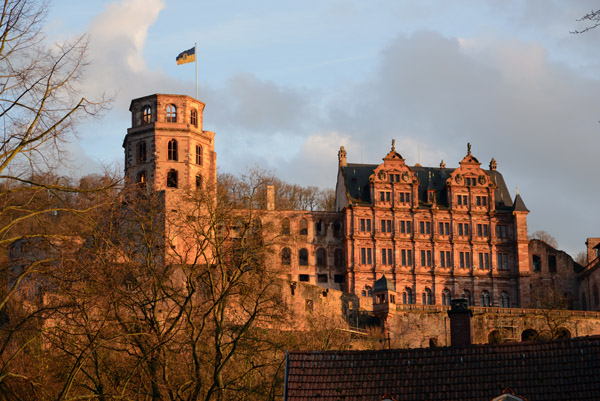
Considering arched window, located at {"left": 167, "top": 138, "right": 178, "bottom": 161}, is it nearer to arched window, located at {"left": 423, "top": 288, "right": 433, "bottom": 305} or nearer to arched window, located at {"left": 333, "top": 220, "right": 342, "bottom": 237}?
arched window, located at {"left": 333, "top": 220, "right": 342, "bottom": 237}

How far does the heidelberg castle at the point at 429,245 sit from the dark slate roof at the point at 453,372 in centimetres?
5626

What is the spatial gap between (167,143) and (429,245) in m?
26.0

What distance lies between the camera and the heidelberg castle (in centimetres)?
8856

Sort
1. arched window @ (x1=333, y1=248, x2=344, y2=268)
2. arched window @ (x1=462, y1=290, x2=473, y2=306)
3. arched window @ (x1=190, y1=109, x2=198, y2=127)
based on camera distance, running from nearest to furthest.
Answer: arched window @ (x1=190, y1=109, x2=198, y2=127)
arched window @ (x1=462, y1=290, x2=473, y2=306)
arched window @ (x1=333, y1=248, x2=344, y2=268)

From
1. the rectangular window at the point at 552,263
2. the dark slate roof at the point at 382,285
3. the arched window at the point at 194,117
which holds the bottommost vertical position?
the dark slate roof at the point at 382,285

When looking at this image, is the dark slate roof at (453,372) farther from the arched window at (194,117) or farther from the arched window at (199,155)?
the arched window at (194,117)

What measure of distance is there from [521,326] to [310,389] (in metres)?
53.8

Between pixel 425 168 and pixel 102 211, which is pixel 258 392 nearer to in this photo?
pixel 102 211

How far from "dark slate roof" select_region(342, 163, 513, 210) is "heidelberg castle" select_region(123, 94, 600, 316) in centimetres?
11

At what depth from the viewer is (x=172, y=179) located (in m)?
79.0

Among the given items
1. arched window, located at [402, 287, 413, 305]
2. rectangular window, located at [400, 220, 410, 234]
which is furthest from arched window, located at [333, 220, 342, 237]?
arched window, located at [402, 287, 413, 305]

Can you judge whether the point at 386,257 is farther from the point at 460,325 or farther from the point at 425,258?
the point at 460,325

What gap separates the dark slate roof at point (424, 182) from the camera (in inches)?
3610

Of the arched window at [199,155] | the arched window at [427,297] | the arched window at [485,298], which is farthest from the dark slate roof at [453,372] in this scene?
the arched window at [485,298]
